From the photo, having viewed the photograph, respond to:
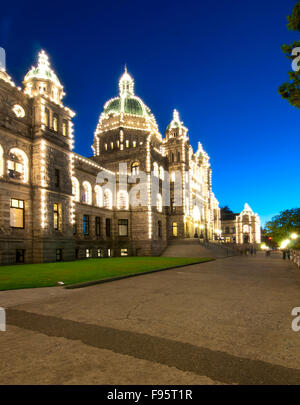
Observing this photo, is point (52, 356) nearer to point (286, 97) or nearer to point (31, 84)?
point (286, 97)

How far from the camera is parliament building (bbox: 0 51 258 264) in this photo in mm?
23531

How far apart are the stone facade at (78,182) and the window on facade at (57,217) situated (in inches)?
4.0

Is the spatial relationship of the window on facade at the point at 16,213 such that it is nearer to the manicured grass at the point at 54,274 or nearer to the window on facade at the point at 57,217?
the window on facade at the point at 57,217

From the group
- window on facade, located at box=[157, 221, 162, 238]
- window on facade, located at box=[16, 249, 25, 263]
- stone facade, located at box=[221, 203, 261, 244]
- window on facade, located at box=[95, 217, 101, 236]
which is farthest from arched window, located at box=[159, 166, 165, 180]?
stone facade, located at box=[221, 203, 261, 244]

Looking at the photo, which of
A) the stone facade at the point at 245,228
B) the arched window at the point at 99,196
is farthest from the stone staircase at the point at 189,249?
the stone facade at the point at 245,228

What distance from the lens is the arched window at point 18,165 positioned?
23422 mm

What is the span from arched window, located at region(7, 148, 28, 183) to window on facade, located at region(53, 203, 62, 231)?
3.86 meters

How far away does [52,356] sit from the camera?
166 inches

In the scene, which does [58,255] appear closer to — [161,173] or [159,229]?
[159,229]

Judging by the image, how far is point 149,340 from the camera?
194 inches

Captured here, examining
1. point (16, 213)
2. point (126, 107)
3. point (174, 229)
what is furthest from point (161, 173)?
point (16, 213)

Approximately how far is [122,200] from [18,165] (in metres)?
18.3

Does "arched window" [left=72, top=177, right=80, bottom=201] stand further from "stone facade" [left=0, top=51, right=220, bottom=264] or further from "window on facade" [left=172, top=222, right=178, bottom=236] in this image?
"window on facade" [left=172, top=222, right=178, bottom=236]

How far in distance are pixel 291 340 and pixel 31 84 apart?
114 ft
